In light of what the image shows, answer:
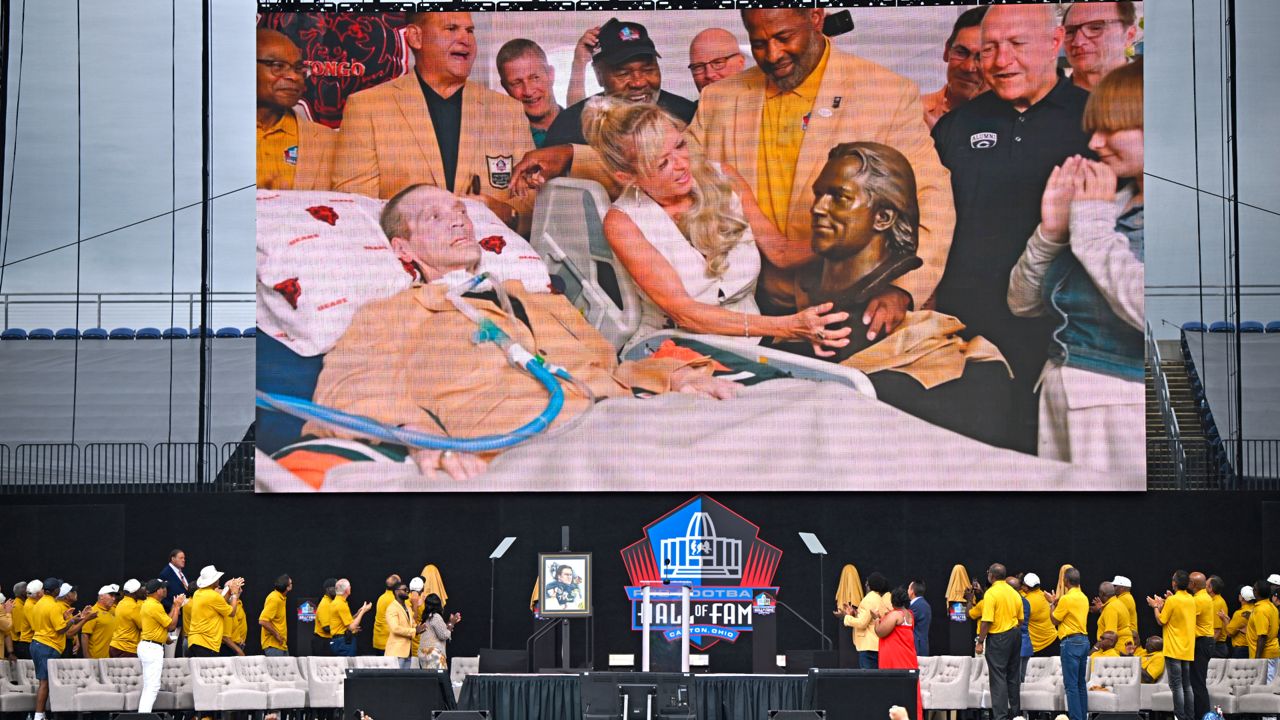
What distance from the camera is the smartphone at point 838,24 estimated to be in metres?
17.7

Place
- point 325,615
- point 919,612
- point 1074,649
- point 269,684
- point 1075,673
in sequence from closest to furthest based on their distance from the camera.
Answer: point 1074,649
point 1075,673
point 269,684
point 919,612
point 325,615

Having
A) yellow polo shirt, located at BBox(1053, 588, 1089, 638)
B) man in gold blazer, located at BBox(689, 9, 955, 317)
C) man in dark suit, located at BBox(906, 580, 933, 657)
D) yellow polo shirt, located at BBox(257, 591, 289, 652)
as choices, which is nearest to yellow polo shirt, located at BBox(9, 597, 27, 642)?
yellow polo shirt, located at BBox(257, 591, 289, 652)

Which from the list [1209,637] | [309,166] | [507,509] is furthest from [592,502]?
[1209,637]

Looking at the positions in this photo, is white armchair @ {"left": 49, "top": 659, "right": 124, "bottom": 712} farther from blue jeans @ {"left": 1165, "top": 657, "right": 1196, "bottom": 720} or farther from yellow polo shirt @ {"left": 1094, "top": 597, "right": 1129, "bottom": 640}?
blue jeans @ {"left": 1165, "top": 657, "right": 1196, "bottom": 720}

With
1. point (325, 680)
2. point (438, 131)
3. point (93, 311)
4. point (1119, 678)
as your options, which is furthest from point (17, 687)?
point (93, 311)

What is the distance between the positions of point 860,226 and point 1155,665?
5.94 metres

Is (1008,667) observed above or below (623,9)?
below

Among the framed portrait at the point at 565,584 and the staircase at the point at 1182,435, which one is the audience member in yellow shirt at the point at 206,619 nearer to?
the framed portrait at the point at 565,584

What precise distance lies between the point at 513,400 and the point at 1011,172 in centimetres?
645

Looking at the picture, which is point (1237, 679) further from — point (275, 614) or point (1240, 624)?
point (275, 614)

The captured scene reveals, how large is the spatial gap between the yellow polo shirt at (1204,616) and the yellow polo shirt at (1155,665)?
426 mm

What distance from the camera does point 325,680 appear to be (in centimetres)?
1456

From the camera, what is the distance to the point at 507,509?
18.0 meters

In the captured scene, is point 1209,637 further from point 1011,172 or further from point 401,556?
point 401,556
